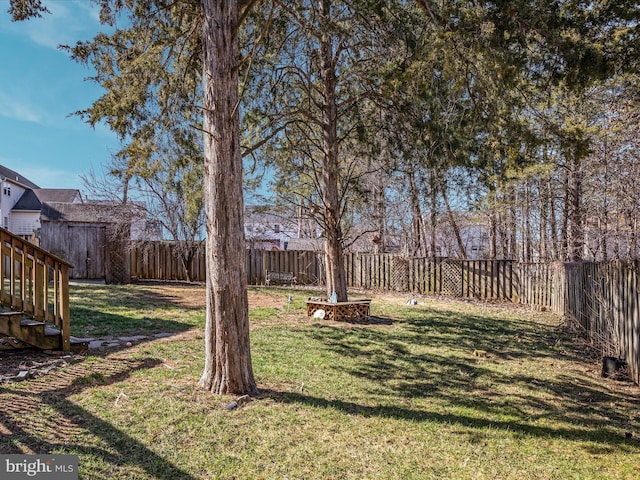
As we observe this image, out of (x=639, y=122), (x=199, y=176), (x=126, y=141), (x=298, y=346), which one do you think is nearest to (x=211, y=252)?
(x=298, y=346)

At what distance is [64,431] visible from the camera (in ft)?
9.87

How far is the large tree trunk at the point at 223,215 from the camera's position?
3904 millimetres

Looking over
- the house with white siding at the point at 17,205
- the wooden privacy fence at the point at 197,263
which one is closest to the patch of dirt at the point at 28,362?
the wooden privacy fence at the point at 197,263

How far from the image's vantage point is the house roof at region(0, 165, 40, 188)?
2582cm

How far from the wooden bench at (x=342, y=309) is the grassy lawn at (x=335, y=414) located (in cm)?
159

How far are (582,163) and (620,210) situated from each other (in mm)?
2161

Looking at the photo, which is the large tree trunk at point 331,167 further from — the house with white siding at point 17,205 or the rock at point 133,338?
the house with white siding at point 17,205

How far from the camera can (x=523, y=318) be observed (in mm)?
10359

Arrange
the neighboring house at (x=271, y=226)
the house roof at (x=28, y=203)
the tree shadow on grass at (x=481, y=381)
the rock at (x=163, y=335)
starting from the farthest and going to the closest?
the house roof at (x=28, y=203)
the neighboring house at (x=271, y=226)
the rock at (x=163, y=335)
the tree shadow on grass at (x=481, y=381)

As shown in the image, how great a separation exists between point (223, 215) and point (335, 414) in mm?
→ 2110

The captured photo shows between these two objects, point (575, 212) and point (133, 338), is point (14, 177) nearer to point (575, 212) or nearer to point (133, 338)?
point (133, 338)

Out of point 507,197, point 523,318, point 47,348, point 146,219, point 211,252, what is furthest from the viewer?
point 146,219

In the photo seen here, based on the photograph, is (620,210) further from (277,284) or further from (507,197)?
(277,284)

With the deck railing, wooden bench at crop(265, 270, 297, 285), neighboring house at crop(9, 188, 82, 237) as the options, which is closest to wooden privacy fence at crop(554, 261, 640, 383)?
the deck railing
